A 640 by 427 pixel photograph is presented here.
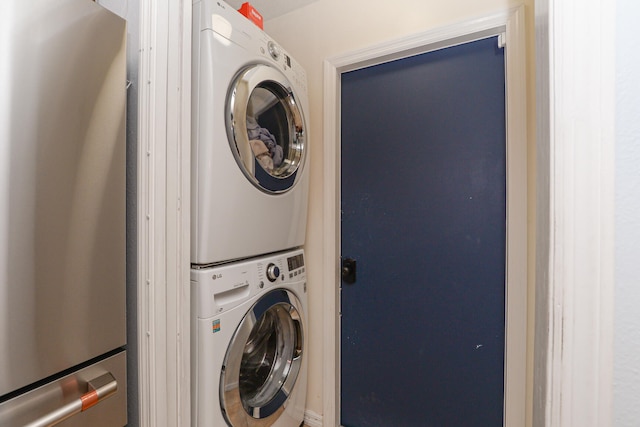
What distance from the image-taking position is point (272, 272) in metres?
1.20

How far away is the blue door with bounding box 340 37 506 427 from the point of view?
1.25 m

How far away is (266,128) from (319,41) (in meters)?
0.72

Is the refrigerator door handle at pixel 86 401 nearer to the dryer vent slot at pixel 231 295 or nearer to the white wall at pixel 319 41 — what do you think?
the dryer vent slot at pixel 231 295

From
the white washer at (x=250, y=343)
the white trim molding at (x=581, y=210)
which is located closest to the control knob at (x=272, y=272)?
the white washer at (x=250, y=343)

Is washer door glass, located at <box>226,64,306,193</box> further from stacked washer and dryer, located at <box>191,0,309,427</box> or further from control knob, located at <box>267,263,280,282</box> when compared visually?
control knob, located at <box>267,263,280,282</box>

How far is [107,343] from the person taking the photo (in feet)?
2.24

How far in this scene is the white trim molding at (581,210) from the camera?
1.27 feet

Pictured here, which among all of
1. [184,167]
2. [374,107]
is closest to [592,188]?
[184,167]

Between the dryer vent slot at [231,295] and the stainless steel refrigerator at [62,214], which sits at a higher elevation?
the stainless steel refrigerator at [62,214]

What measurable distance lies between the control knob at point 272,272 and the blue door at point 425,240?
45 cm

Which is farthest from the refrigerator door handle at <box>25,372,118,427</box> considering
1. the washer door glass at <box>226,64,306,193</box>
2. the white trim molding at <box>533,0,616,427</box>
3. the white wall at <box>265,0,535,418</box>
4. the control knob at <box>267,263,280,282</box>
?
the white wall at <box>265,0,535,418</box>

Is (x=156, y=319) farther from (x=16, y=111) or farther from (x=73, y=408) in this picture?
(x=16, y=111)

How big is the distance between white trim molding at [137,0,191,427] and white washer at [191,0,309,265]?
84mm

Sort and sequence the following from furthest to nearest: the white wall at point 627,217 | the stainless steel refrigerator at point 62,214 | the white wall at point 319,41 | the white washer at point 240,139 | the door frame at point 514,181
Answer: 1. the white wall at point 319,41
2. the door frame at point 514,181
3. the white washer at point 240,139
4. the stainless steel refrigerator at point 62,214
5. the white wall at point 627,217
